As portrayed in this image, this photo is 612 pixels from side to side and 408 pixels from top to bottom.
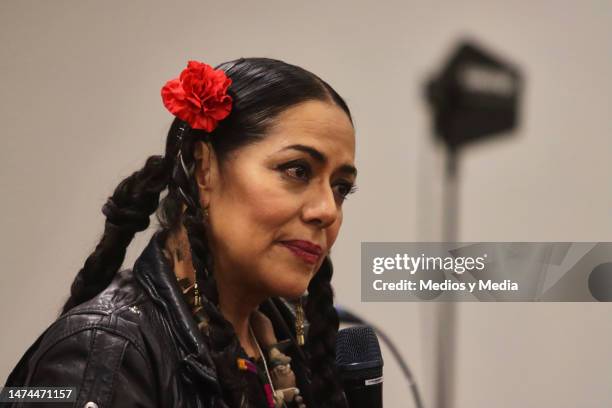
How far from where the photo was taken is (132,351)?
3.40ft

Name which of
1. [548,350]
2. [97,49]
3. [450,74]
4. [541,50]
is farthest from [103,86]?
[548,350]

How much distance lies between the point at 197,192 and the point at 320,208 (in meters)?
0.21

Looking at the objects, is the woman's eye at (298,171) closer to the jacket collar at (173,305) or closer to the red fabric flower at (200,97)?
the red fabric flower at (200,97)

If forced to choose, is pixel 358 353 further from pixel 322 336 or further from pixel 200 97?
pixel 200 97

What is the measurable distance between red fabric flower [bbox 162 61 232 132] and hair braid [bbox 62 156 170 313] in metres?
0.12

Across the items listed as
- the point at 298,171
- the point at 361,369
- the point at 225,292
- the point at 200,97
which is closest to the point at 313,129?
the point at 298,171

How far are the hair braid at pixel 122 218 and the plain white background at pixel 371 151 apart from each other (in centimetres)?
76

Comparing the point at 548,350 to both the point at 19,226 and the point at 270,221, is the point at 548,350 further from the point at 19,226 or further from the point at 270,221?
the point at 19,226

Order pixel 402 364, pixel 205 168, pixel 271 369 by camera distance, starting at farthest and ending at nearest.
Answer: pixel 402 364
pixel 271 369
pixel 205 168

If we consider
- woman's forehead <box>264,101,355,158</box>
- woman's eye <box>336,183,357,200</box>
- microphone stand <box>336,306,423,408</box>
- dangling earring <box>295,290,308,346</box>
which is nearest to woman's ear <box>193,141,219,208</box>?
woman's forehead <box>264,101,355,158</box>

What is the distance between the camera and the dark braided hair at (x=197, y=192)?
1.19m

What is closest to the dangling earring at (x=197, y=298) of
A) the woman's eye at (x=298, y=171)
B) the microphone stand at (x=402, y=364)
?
the woman's eye at (x=298, y=171)

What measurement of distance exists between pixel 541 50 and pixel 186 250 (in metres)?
1.30

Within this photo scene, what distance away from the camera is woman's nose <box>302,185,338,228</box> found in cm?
122
